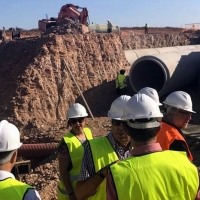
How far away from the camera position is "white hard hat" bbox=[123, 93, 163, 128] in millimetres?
2148

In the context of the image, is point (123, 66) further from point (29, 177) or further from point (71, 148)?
point (71, 148)

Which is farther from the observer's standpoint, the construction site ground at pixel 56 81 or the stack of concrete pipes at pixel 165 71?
the stack of concrete pipes at pixel 165 71

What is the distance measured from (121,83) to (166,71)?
65.6 inches

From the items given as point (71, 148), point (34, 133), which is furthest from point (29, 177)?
point (71, 148)

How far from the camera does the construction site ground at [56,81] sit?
36.5 ft

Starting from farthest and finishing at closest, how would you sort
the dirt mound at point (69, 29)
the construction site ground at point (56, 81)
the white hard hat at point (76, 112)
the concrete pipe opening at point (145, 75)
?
the dirt mound at point (69, 29) < the concrete pipe opening at point (145, 75) < the construction site ground at point (56, 81) < the white hard hat at point (76, 112)

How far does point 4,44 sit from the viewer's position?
14.6 metres

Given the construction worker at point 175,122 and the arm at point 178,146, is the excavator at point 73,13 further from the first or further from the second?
the arm at point 178,146

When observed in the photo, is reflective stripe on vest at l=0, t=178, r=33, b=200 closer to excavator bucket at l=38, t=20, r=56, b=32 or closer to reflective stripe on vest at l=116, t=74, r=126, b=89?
reflective stripe on vest at l=116, t=74, r=126, b=89

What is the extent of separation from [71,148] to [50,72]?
8.63 meters

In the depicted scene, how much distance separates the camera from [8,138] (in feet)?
7.48

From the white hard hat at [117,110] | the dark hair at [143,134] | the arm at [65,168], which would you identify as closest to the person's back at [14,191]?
the dark hair at [143,134]

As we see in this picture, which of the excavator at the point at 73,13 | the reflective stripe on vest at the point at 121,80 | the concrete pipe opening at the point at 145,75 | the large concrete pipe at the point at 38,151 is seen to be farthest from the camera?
the excavator at the point at 73,13

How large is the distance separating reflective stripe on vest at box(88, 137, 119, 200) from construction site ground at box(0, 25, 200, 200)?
636cm
